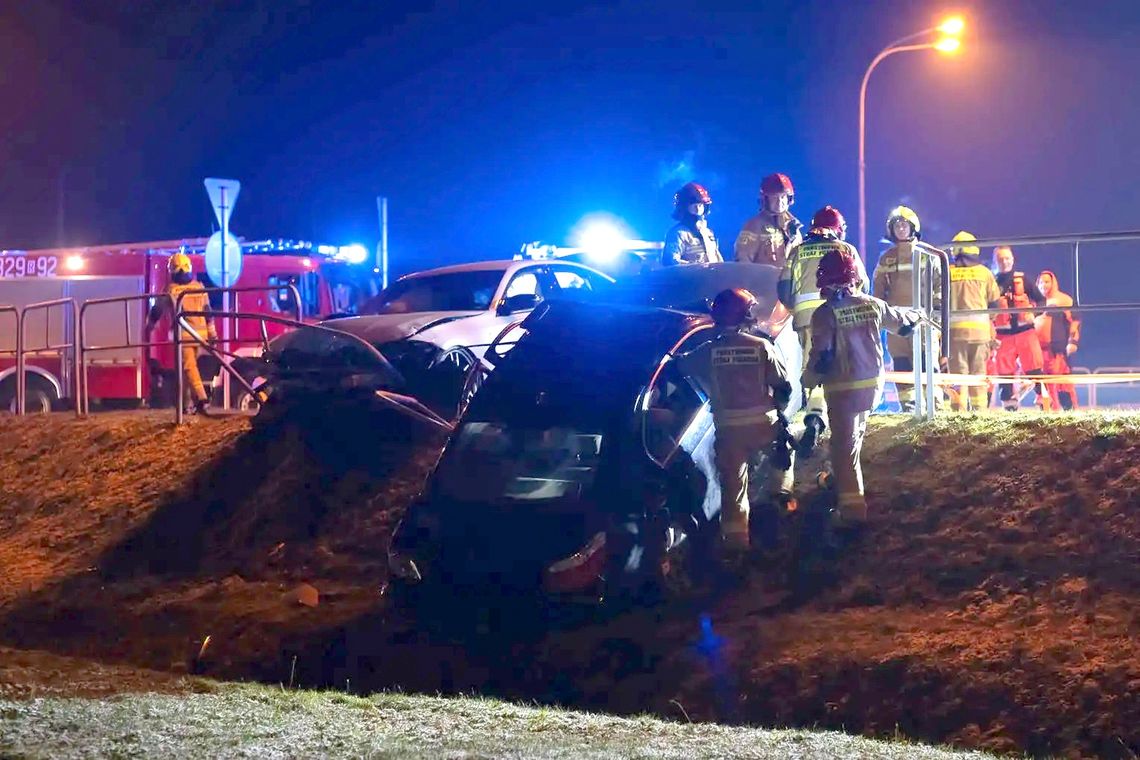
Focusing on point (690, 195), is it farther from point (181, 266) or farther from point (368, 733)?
point (181, 266)

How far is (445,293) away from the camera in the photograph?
11680 millimetres

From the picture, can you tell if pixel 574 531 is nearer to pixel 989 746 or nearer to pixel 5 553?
pixel 989 746

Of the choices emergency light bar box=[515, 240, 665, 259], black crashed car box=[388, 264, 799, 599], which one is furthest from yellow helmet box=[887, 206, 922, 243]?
emergency light bar box=[515, 240, 665, 259]

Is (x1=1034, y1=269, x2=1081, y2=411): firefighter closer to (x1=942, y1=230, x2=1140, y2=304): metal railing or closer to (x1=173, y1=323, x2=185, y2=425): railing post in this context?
(x1=942, y1=230, x2=1140, y2=304): metal railing

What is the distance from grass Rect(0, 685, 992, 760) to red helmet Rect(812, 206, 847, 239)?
12.9ft

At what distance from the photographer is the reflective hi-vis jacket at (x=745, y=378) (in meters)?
7.95

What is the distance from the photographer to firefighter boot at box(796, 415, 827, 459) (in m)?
8.34

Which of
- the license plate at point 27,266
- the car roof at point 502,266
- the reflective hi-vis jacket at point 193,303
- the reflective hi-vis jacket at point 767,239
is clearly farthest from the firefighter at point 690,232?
the license plate at point 27,266

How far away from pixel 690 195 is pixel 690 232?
12.7 inches

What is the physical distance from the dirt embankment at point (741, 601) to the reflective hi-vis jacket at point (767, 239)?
1.68 meters

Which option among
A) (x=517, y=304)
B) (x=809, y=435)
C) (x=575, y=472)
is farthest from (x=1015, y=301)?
(x=575, y=472)

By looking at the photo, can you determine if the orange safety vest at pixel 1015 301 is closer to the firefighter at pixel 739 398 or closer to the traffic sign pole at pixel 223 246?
the firefighter at pixel 739 398

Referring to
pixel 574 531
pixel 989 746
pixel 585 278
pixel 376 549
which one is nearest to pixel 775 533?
pixel 574 531

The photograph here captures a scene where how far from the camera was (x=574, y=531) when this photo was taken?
7.70 m
